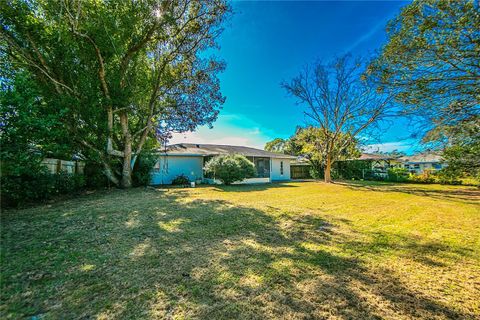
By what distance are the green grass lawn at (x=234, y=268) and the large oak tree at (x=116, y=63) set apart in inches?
239

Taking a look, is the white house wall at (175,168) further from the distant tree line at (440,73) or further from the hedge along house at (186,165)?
the distant tree line at (440,73)

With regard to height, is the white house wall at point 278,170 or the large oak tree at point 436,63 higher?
the large oak tree at point 436,63

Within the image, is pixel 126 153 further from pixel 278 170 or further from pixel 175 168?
pixel 278 170

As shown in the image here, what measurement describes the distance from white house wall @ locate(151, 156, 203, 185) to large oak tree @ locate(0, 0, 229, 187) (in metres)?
3.62

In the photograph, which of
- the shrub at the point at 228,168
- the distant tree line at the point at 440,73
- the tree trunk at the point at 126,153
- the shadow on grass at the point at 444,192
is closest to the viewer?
the distant tree line at the point at 440,73

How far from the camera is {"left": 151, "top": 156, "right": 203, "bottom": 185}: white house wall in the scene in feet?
54.3

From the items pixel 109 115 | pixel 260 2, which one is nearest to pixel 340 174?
pixel 260 2

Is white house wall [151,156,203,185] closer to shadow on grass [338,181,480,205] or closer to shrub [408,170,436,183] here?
shadow on grass [338,181,480,205]

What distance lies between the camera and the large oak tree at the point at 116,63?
8.43m

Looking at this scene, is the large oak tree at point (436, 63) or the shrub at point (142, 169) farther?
the shrub at point (142, 169)

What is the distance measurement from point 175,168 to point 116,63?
8.71 metres

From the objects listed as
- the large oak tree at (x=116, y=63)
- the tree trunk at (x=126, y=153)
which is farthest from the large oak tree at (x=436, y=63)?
the tree trunk at (x=126, y=153)

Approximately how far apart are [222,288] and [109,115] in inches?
438

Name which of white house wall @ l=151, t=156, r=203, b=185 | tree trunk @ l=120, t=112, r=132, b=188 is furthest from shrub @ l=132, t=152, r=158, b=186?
white house wall @ l=151, t=156, r=203, b=185
